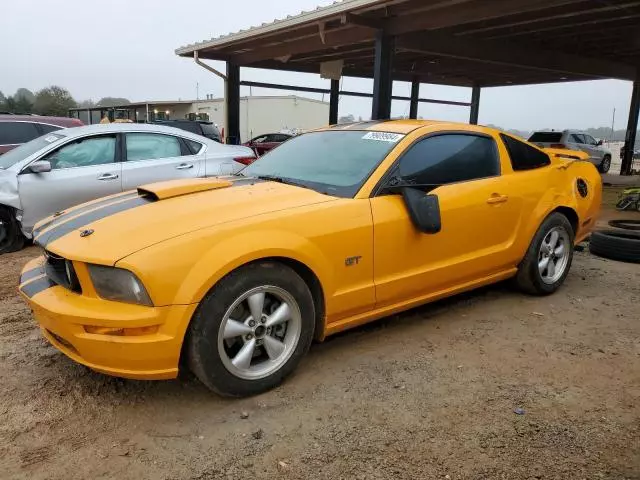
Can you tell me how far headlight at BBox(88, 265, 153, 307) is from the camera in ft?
8.10

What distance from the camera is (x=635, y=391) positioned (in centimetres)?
296

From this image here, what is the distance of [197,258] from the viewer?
2559 mm

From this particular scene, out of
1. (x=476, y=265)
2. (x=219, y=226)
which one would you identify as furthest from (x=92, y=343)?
(x=476, y=265)

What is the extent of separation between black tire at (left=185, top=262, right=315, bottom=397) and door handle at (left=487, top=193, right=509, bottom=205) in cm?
178

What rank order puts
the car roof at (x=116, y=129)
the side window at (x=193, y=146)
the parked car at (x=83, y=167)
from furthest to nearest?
1. the side window at (x=193, y=146)
2. the car roof at (x=116, y=129)
3. the parked car at (x=83, y=167)

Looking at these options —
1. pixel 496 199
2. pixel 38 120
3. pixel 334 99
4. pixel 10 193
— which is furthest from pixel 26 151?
pixel 334 99

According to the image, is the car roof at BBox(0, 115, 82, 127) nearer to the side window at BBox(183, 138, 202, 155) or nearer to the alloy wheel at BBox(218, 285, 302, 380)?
the side window at BBox(183, 138, 202, 155)

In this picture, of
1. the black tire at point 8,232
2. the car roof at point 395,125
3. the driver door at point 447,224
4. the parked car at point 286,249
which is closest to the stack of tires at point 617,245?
the parked car at point 286,249

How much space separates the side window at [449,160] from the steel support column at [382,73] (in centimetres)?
584

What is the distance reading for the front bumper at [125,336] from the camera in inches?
96.9

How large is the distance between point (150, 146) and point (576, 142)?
57.5 ft

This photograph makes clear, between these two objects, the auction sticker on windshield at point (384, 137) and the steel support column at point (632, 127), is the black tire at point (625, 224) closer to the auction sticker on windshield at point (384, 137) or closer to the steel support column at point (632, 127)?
the auction sticker on windshield at point (384, 137)

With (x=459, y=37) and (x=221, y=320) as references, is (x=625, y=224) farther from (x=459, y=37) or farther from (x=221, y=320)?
(x=221, y=320)

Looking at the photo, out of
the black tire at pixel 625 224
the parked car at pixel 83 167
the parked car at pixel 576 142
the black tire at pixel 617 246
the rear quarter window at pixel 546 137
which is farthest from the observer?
the rear quarter window at pixel 546 137
